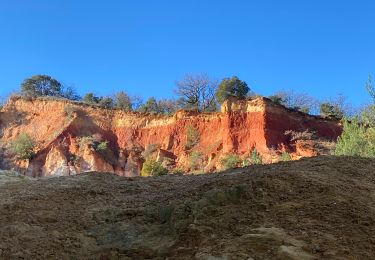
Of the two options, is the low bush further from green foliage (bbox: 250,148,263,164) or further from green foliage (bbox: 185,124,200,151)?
green foliage (bbox: 185,124,200,151)

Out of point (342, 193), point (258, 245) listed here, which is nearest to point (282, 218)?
point (258, 245)

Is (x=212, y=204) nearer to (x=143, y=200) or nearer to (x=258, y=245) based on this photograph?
(x=258, y=245)

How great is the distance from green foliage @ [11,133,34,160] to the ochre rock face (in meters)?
0.70

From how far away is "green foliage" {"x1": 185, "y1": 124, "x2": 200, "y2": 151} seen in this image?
3888 cm

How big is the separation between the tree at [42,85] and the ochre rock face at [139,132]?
233 inches

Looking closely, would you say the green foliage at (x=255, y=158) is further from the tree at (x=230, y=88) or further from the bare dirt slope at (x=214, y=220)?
the bare dirt slope at (x=214, y=220)

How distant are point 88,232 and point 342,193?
2742 mm

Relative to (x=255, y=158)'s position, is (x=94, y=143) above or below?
above

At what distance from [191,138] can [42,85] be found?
832 inches

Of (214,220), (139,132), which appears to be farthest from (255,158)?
(214,220)

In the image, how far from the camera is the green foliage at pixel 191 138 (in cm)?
3888

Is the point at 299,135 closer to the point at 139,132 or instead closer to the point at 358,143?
the point at 358,143

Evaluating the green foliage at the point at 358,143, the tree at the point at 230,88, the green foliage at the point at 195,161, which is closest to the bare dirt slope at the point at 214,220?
the green foliage at the point at 358,143

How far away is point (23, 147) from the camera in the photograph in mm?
39312
